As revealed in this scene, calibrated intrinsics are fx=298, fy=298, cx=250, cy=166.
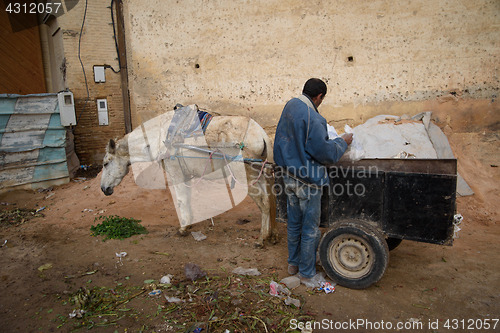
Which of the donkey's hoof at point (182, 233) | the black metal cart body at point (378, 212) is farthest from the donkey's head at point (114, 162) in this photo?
the black metal cart body at point (378, 212)

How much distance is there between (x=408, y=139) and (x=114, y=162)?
506 cm

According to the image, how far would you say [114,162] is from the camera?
477 centimetres

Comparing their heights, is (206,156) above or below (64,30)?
below

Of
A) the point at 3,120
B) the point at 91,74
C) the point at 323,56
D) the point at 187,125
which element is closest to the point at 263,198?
the point at 187,125

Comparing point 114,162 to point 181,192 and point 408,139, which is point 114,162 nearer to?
point 181,192

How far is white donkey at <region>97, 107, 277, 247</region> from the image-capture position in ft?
13.5

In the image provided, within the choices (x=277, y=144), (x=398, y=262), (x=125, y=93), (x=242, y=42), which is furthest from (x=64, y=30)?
(x=398, y=262)

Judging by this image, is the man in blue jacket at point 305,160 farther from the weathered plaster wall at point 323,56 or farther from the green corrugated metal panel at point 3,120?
the green corrugated metal panel at point 3,120

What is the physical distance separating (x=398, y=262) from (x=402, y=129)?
285 centimetres

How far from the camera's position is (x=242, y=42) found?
707cm

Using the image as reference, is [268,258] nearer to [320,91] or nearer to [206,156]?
[206,156]

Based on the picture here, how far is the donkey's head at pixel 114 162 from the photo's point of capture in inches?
185

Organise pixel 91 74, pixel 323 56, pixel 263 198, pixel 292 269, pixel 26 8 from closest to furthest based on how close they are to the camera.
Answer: pixel 292 269 < pixel 263 198 < pixel 323 56 < pixel 91 74 < pixel 26 8

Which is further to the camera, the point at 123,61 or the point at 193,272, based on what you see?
the point at 123,61
